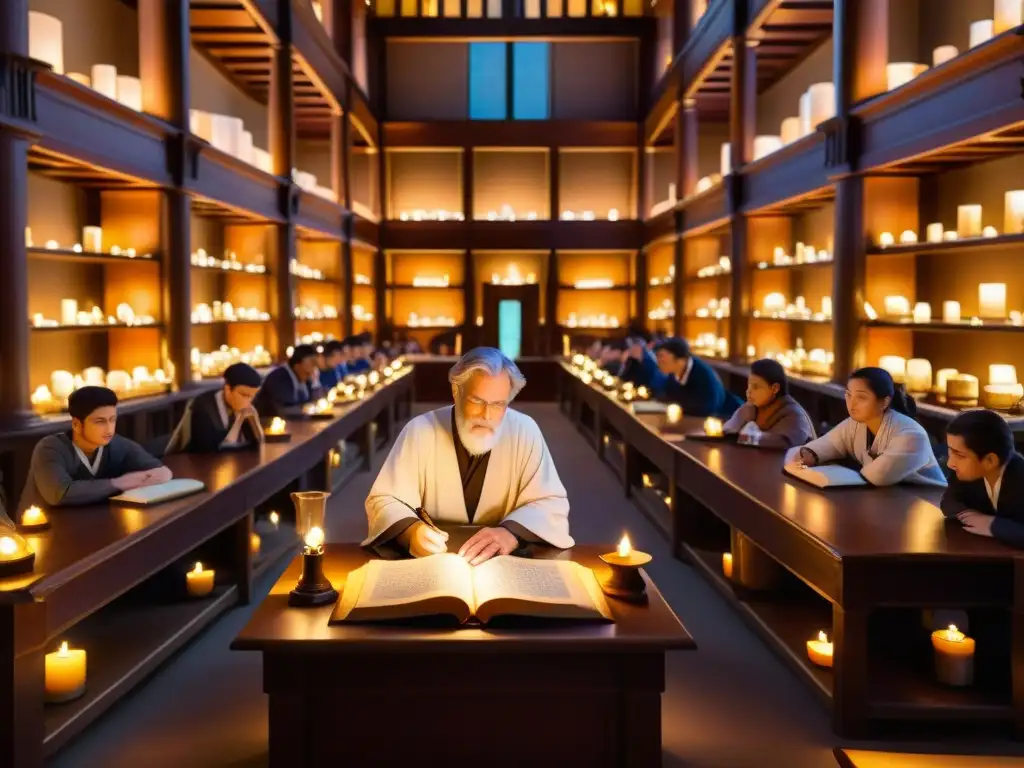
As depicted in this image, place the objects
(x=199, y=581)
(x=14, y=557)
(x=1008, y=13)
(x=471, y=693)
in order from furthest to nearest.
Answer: (x=1008, y=13) < (x=199, y=581) < (x=14, y=557) < (x=471, y=693)

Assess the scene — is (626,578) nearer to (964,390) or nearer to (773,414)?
(773,414)

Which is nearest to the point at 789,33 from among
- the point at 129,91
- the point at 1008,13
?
the point at 1008,13

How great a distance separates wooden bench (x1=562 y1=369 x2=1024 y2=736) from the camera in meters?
3.56

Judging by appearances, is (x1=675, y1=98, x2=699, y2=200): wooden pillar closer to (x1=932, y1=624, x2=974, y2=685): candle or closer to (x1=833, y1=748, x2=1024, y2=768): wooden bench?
(x1=932, y1=624, x2=974, y2=685): candle

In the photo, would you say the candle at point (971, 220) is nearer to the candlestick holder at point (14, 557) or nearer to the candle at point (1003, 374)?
the candle at point (1003, 374)

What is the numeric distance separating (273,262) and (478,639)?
10.4 meters

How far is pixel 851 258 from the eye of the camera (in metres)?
8.04

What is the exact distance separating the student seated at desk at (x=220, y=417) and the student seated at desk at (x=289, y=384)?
2.38 m

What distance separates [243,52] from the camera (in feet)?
42.2

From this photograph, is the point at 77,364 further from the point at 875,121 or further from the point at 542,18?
the point at 542,18

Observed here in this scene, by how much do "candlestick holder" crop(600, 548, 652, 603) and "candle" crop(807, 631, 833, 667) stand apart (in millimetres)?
1598

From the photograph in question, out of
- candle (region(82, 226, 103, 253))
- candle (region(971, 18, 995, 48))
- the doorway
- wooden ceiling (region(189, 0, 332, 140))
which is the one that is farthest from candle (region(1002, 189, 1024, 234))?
the doorway

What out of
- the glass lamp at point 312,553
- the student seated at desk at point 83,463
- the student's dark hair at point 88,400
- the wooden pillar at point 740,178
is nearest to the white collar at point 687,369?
the wooden pillar at point 740,178

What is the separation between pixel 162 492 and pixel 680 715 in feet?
8.21
